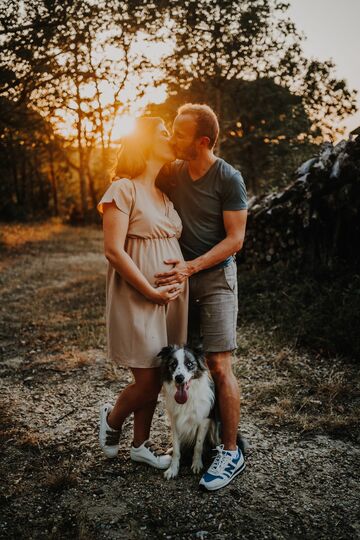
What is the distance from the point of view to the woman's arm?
267 centimetres

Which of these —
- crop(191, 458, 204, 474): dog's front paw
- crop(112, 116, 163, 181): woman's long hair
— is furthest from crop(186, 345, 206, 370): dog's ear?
crop(112, 116, 163, 181): woman's long hair

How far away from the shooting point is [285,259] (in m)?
7.46

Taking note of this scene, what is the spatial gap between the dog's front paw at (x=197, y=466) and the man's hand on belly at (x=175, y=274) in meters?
1.34

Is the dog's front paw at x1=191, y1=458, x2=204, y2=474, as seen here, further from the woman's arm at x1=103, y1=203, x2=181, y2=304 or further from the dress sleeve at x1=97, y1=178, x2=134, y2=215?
the dress sleeve at x1=97, y1=178, x2=134, y2=215

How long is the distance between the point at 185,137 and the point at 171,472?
2276 millimetres

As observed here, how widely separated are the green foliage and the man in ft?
8.45

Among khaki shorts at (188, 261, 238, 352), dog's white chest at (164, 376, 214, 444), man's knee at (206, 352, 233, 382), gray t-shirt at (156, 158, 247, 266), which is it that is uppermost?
gray t-shirt at (156, 158, 247, 266)

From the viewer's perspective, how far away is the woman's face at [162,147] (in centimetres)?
288

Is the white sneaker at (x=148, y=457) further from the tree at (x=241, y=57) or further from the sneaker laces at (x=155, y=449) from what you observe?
the tree at (x=241, y=57)

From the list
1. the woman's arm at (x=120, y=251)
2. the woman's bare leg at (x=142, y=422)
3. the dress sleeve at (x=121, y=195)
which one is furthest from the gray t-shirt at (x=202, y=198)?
the woman's bare leg at (x=142, y=422)

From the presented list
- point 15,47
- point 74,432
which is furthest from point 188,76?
point 74,432

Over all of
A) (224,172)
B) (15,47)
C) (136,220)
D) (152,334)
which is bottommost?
(152,334)

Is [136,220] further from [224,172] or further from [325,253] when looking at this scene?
[325,253]

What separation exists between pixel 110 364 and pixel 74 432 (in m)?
1.43
